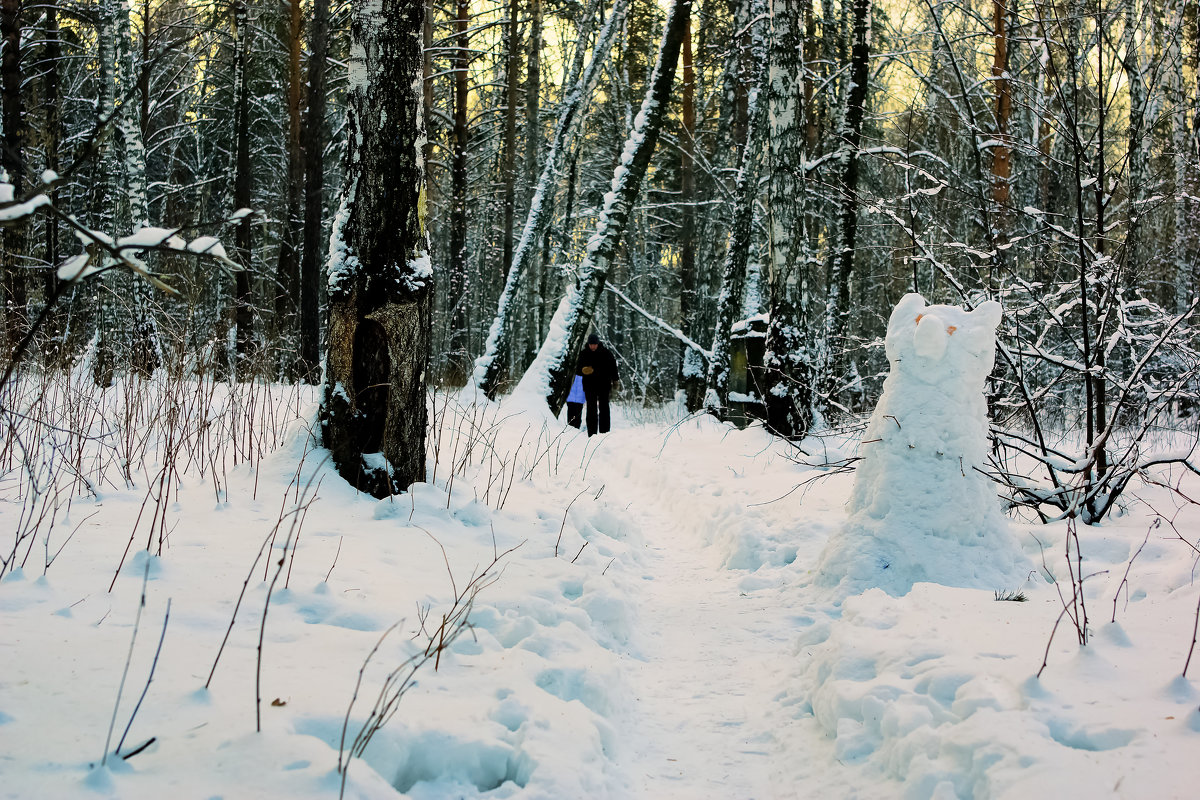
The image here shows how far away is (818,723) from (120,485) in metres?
3.58

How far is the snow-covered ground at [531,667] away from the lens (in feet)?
6.19

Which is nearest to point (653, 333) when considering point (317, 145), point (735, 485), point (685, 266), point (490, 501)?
point (685, 266)

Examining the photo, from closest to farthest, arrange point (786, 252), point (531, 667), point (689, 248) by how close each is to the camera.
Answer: point (531, 667) < point (786, 252) < point (689, 248)

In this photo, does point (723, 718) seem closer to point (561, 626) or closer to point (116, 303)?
point (561, 626)

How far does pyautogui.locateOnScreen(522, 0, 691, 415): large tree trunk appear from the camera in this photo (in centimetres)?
1032

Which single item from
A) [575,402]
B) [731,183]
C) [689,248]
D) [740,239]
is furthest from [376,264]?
[731,183]

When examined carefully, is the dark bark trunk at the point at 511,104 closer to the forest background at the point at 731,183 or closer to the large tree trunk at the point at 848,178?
the forest background at the point at 731,183

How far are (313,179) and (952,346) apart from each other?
11.7 meters

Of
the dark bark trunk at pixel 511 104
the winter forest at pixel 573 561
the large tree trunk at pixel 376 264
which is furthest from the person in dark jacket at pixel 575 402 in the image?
the large tree trunk at pixel 376 264

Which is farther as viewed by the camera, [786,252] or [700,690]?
[786,252]

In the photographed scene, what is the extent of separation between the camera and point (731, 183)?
19891mm

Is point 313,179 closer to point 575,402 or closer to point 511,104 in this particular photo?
point 511,104

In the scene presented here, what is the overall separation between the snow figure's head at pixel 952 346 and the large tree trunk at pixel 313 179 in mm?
10472

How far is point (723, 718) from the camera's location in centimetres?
289
